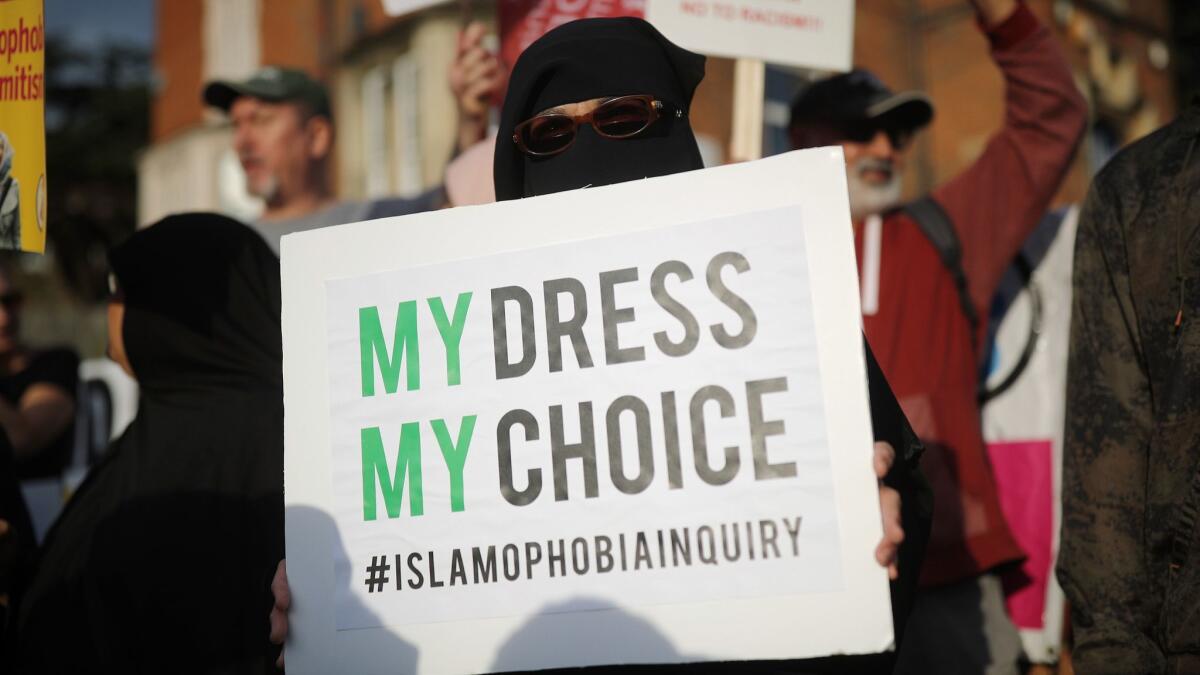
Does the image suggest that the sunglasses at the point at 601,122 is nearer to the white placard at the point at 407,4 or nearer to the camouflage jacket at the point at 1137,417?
the camouflage jacket at the point at 1137,417

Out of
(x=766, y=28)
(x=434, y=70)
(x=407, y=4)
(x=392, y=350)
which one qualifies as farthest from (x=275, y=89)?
(x=434, y=70)

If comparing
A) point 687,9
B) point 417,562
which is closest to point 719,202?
point 417,562

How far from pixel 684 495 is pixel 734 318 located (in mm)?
310

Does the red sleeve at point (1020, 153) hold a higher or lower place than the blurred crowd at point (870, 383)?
higher

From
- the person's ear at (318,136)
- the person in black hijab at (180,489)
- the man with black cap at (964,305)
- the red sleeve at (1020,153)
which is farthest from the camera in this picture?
the person's ear at (318,136)

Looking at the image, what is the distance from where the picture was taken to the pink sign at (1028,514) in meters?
3.63

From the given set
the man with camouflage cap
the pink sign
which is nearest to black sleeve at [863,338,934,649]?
the pink sign

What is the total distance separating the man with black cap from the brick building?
10251 millimetres

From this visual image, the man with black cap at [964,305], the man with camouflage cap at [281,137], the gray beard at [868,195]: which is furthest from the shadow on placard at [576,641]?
the man with camouflage cap at [281,137]

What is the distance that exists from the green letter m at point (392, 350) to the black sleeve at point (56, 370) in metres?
2.94

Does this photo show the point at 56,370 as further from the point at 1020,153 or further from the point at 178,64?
the point at 178,64

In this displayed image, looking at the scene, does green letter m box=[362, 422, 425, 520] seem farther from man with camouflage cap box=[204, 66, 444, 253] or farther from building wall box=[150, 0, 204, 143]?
building wall box=[150, 0, 204, 143]

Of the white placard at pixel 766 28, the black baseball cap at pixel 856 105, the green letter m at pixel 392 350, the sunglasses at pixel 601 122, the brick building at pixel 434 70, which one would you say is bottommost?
the green letter m at pixel 392 350

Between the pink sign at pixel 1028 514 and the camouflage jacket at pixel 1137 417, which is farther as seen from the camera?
the pink sign at pixel 1028 514
